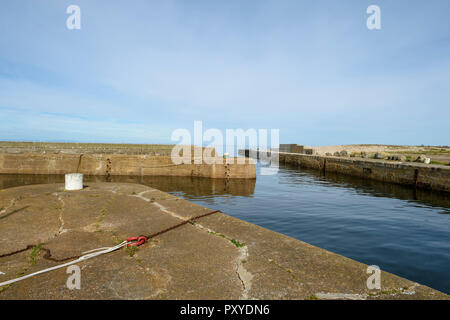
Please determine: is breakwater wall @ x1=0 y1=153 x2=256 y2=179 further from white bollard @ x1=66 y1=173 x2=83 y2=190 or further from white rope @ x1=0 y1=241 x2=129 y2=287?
white rope @ x1=0 y1=241 x2=129 y2=287

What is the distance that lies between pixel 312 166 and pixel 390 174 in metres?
13.5

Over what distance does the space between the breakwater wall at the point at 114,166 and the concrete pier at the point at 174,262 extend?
12.7 metres

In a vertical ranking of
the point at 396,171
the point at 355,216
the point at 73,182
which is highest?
the point at 73,182

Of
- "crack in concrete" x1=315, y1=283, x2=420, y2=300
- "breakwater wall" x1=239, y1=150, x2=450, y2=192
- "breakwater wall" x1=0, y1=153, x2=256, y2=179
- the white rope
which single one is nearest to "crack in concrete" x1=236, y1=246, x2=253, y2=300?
"crack in concrete" x1=315, y1=283, x2=420, y2=300

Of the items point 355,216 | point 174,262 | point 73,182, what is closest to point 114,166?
point 73,182

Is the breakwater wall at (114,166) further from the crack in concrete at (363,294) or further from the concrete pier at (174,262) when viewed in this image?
the crack in concrete at (363,294)

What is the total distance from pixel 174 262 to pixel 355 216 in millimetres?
9044

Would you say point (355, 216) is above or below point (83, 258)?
below

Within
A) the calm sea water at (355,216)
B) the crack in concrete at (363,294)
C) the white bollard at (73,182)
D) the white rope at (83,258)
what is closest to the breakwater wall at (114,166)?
the calm sea water at (355,216)

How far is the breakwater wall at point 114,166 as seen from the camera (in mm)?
18312

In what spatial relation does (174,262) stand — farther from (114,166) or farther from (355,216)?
(114,166)

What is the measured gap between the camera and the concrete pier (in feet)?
8.66

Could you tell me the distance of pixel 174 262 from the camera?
10.9ft

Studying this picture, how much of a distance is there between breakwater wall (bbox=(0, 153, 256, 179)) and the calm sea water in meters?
0.74
